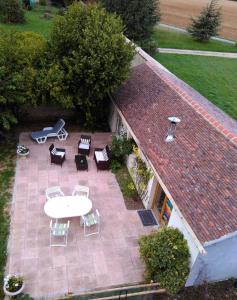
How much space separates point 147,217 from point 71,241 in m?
3.82

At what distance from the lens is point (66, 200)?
13.8 m

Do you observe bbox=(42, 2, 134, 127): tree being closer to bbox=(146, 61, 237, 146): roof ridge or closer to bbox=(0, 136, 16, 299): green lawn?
bbox=(146, 61, 237, 146): roof ridge

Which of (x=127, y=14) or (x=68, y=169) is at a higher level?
(x=127, y=14)

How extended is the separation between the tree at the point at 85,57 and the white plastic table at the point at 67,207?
636 cm

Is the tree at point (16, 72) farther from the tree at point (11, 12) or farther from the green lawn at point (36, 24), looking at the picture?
the tree at point (11, 12)

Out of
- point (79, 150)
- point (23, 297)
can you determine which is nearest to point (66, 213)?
point (23, 297)

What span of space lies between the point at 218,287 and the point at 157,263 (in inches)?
120

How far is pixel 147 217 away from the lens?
47.7ft

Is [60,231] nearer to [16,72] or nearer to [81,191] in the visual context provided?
[81,191]

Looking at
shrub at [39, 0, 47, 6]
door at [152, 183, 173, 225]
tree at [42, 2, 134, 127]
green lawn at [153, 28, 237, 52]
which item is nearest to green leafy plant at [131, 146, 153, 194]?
door at [152, 183, 173, 225]

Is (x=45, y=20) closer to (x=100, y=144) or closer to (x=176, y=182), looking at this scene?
(x=100, y=144)

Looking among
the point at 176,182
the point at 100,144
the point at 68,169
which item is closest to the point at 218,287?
the point at 176,182

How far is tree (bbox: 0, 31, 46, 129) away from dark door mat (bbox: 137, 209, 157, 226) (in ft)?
27.5

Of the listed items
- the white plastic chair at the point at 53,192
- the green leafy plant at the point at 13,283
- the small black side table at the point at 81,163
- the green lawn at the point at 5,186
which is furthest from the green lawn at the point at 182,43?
the green leafy plant at the point at 13,283
